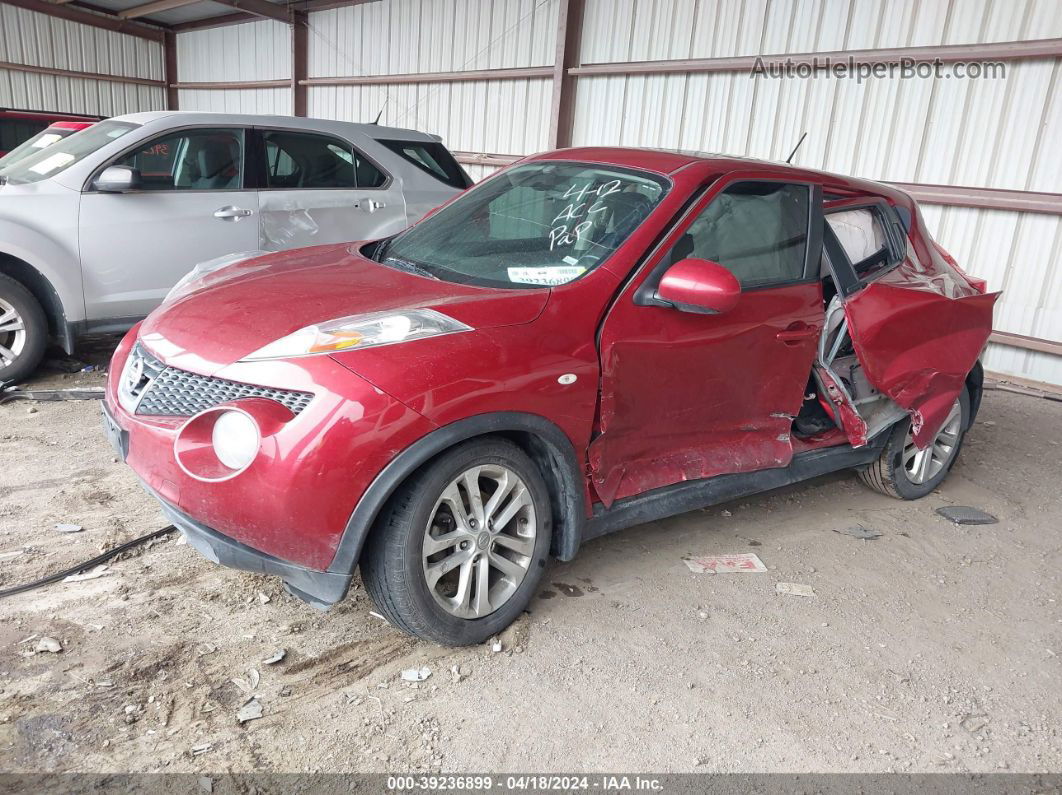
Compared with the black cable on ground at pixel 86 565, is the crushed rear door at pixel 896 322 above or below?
above

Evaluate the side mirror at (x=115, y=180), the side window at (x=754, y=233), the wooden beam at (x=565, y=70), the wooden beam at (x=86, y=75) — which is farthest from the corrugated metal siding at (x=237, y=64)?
the side window at (x=754, y=233)

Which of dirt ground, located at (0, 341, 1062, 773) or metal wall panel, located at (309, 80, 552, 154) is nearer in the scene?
dirt ground, located at (0, 341, 1062, 773)

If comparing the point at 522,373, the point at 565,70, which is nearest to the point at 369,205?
the point at 522,373

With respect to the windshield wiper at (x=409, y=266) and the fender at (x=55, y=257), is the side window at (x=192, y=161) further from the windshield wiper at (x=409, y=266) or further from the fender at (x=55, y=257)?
the windshield wiper at (x=409, y=266)

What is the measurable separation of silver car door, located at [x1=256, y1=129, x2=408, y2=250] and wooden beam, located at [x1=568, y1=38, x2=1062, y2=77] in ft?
14.5

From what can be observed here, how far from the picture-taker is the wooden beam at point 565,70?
10.3m

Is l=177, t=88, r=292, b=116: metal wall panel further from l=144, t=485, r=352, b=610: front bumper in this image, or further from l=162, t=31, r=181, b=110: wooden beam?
l=144, t=485, r=352, b=610: front bumper

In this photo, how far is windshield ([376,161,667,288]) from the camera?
3084 mm

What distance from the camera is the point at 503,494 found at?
2.75m

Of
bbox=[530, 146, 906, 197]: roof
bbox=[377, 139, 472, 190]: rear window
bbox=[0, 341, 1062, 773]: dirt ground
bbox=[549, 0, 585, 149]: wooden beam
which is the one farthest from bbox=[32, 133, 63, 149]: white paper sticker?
bbox=[549, 0, 585, 149]: wooden beam

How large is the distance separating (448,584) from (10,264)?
4.14 metres

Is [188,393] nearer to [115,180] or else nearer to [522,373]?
[522,373]

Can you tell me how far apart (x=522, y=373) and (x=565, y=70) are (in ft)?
29.1

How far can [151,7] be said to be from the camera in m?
15.9
